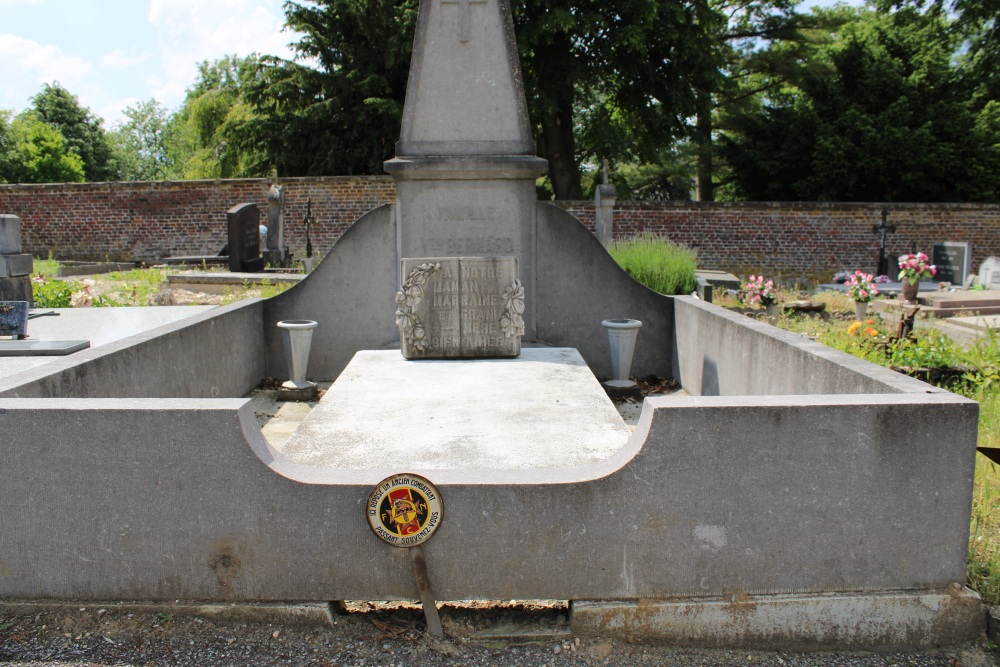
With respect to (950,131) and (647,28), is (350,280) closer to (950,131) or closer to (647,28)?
(647,28)

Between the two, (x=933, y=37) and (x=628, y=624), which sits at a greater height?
(x=933, y=37)

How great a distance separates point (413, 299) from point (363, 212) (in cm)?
1438

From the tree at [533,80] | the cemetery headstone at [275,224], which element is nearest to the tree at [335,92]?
the tree at [533,80]

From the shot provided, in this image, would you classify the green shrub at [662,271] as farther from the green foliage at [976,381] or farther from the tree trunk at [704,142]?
the tree trunk at [704,142]

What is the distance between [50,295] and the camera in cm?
870

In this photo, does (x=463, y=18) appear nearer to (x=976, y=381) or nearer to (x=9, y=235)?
(x=976, y=381)

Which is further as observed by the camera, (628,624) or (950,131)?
(950,131)

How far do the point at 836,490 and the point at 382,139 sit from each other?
66.2ft

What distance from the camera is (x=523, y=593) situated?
2.55 meters

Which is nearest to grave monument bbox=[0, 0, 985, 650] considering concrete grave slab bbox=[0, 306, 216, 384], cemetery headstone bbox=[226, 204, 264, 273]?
concrete grave slab bbox=[0, 306, 216, 384]

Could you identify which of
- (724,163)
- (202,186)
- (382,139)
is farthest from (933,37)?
(202,186)

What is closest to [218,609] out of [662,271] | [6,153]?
[662,271]

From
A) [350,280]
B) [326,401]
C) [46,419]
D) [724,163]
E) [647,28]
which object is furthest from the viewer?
Result: [724,163]

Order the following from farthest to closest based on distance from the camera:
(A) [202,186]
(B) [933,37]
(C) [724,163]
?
(C) [724,163] < (B) [933,37] < (A) [202,186]
